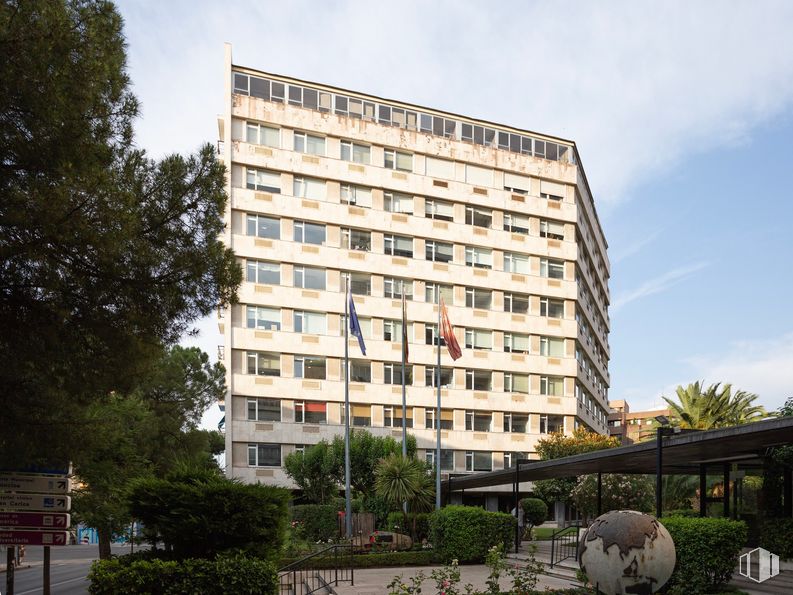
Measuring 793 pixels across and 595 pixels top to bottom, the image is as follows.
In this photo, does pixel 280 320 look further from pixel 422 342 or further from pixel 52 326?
pixel 52 326

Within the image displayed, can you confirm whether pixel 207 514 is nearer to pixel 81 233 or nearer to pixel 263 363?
pixel 81 233

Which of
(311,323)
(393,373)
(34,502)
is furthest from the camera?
(393,373)

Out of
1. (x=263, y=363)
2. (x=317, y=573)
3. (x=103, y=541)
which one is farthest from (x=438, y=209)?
(x=317, y=573)

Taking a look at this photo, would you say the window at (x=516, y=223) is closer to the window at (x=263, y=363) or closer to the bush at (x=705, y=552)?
the window at (x=263, y=363)

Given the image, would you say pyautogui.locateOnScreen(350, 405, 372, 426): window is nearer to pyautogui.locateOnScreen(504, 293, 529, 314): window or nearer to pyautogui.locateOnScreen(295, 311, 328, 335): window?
pyautogui.locateOnScreen(295, 311, 328, 335): window

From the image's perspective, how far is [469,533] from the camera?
27625 mm

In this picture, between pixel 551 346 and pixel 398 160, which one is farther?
pixel 551 346

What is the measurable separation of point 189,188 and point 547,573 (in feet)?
57.8

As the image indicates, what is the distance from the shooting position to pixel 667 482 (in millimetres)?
42969

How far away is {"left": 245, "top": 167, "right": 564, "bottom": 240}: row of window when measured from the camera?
171 ft

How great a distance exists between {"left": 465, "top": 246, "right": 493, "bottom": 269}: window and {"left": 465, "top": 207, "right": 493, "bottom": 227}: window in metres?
1.95

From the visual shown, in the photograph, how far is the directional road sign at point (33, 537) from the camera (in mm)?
12469

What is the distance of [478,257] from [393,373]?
37.2 ft

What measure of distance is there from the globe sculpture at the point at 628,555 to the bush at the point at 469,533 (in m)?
17.8
